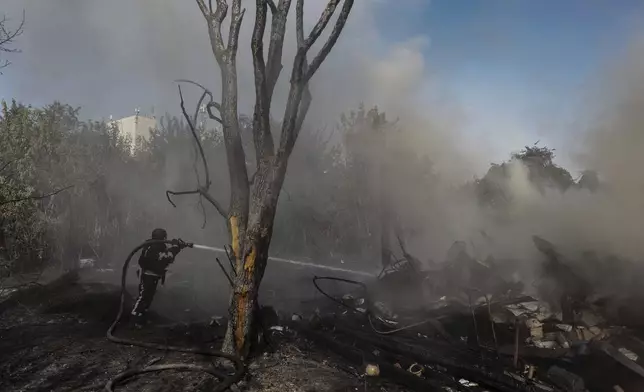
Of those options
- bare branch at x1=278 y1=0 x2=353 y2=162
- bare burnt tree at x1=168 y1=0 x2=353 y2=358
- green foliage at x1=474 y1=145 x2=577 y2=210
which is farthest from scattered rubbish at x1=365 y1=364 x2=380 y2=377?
green foliage at x1=474 y1=145 x2=577 y2=210

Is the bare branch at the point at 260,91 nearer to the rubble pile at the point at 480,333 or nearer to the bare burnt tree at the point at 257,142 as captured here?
the bare burnt tree at the point at 257,142

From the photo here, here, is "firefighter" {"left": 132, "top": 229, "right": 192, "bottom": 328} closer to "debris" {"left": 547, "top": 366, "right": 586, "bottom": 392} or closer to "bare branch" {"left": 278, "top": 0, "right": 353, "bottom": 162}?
"bare branch" {"left": 278, "top": 0, "right": 353, "bottom": 162}

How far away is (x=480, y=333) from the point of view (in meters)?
7.75

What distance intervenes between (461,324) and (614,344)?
7.85 ft

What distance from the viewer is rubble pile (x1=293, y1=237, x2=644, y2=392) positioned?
224 inches

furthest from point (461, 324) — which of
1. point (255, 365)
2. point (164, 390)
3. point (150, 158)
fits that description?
point (150, 158)

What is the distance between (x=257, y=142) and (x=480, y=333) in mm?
5355

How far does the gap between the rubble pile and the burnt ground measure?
59 cm

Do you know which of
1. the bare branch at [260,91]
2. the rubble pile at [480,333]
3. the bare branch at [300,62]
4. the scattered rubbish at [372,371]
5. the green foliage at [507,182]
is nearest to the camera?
the scattered rubbish at [372,371]

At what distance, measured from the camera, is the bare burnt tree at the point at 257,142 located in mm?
5766

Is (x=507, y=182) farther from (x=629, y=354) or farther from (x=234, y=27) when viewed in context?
(x=234, y=27)

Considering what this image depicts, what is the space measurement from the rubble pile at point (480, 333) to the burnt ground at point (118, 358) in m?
0.59

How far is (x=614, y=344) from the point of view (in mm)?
6723

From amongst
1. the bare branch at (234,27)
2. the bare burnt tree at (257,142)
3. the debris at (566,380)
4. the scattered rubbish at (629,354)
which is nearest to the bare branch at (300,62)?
the bare burnt tree at (257,142)
